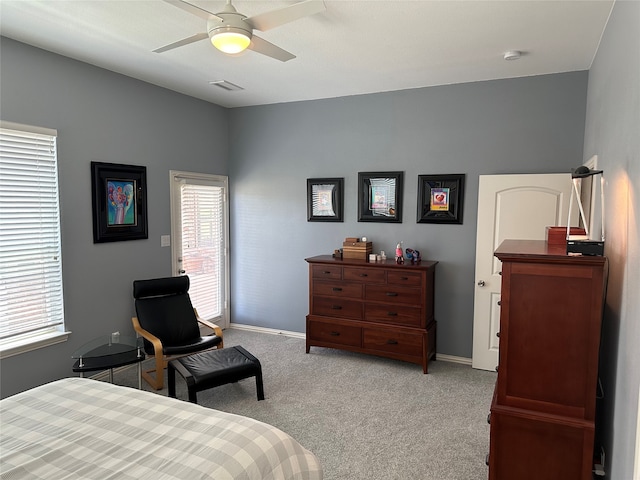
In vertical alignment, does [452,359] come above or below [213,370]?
below

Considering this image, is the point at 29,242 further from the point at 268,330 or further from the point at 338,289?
the point at 268,330

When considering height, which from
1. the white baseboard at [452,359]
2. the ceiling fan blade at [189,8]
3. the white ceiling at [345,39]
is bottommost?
the white baseboard at [452,359]

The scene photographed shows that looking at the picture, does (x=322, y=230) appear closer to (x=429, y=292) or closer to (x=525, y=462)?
(x=429, y=292)

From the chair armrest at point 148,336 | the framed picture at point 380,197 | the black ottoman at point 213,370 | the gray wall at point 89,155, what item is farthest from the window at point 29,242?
the framed picture at point 380,197

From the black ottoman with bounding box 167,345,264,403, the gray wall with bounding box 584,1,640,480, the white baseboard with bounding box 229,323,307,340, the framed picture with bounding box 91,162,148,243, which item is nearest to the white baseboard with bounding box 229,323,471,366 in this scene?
the white baseboard with bounding box 229,323,307,340

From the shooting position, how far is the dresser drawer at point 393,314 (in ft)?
13.8

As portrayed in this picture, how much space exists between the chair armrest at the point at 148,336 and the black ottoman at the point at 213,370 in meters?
0.23

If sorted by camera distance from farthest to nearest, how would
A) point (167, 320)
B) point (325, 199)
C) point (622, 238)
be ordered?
point (325, 199), point (167, 320), point (622, 238)

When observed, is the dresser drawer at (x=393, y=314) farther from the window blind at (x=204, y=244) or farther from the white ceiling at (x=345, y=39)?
the white ceiling at (x=345, y=39)

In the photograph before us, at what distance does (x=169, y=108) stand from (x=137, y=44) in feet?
4.51

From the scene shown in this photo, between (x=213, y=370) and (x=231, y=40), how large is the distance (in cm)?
244

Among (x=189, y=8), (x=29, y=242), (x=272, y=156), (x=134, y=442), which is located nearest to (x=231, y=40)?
(x=189, y=8)

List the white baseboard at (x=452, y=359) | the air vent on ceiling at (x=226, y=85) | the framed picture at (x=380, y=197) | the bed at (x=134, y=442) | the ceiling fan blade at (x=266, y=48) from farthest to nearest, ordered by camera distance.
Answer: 1. the framed picture at (x=380, y=197)
2. the white baseboard at (x=452, y=359)
3. the air vent on ceiling at (x=226, y=85)
4. the ceiling fan blade at (x=266, y=48)
5. the bed at (x=134, y=442)

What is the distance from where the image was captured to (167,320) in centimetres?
421
